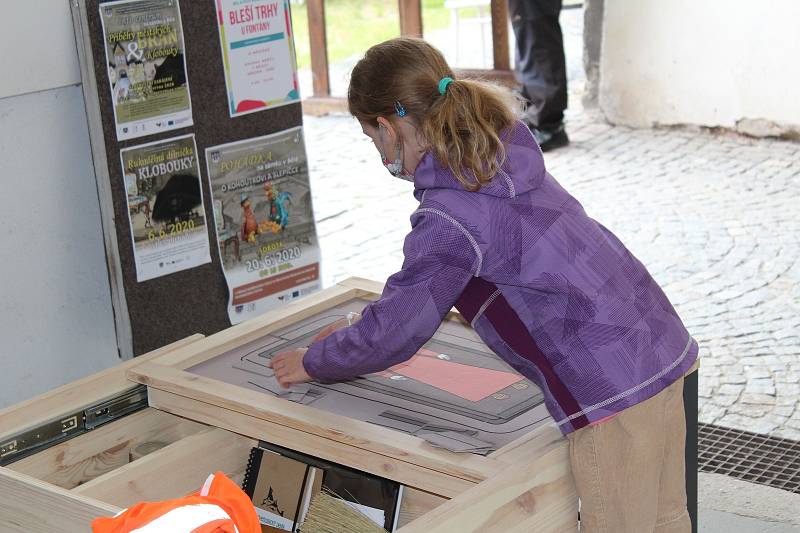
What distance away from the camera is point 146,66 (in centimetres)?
312

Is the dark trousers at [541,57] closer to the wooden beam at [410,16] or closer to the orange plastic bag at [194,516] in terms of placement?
the wooden beam at [410,16]

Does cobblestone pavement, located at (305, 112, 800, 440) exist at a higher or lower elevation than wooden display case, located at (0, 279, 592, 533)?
lower

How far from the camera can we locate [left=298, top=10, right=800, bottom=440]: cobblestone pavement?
4.10 m

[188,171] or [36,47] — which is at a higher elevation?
[36,47]

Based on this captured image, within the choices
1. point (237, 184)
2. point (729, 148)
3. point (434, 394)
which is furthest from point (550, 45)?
point (434, 394)

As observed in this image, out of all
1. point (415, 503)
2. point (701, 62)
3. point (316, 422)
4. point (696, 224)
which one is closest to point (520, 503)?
point (415, 503)

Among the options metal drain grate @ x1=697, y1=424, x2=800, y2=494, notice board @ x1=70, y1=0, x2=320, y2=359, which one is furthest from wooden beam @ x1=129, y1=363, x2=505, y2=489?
metal drain grate @ x1=697, y1=424, x2=800, y2=494

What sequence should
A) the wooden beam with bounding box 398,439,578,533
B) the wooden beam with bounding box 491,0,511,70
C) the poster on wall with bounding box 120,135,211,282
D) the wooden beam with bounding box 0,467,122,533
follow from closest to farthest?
the wooden beam with bounding box 398,439,578,533, the wooden beam with bounding box 0,467,122,533, the poster on wall with bounding box 120,135,211,282, the wooden beam with bounding box 491,0,511,70

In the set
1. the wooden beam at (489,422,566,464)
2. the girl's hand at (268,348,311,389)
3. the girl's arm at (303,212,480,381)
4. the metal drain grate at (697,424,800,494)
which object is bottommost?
the metal drain grate at (697,424,800,494)

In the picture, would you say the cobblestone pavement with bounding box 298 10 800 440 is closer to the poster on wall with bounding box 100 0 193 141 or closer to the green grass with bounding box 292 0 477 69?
the green grass with bounding box 292 0 477 69

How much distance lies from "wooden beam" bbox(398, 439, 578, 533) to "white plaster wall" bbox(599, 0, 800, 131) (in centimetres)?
516

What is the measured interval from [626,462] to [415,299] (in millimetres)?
492

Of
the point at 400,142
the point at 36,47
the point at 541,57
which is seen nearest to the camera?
the point at 400,142

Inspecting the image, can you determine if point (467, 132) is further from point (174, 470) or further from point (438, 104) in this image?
point (174, 470)
